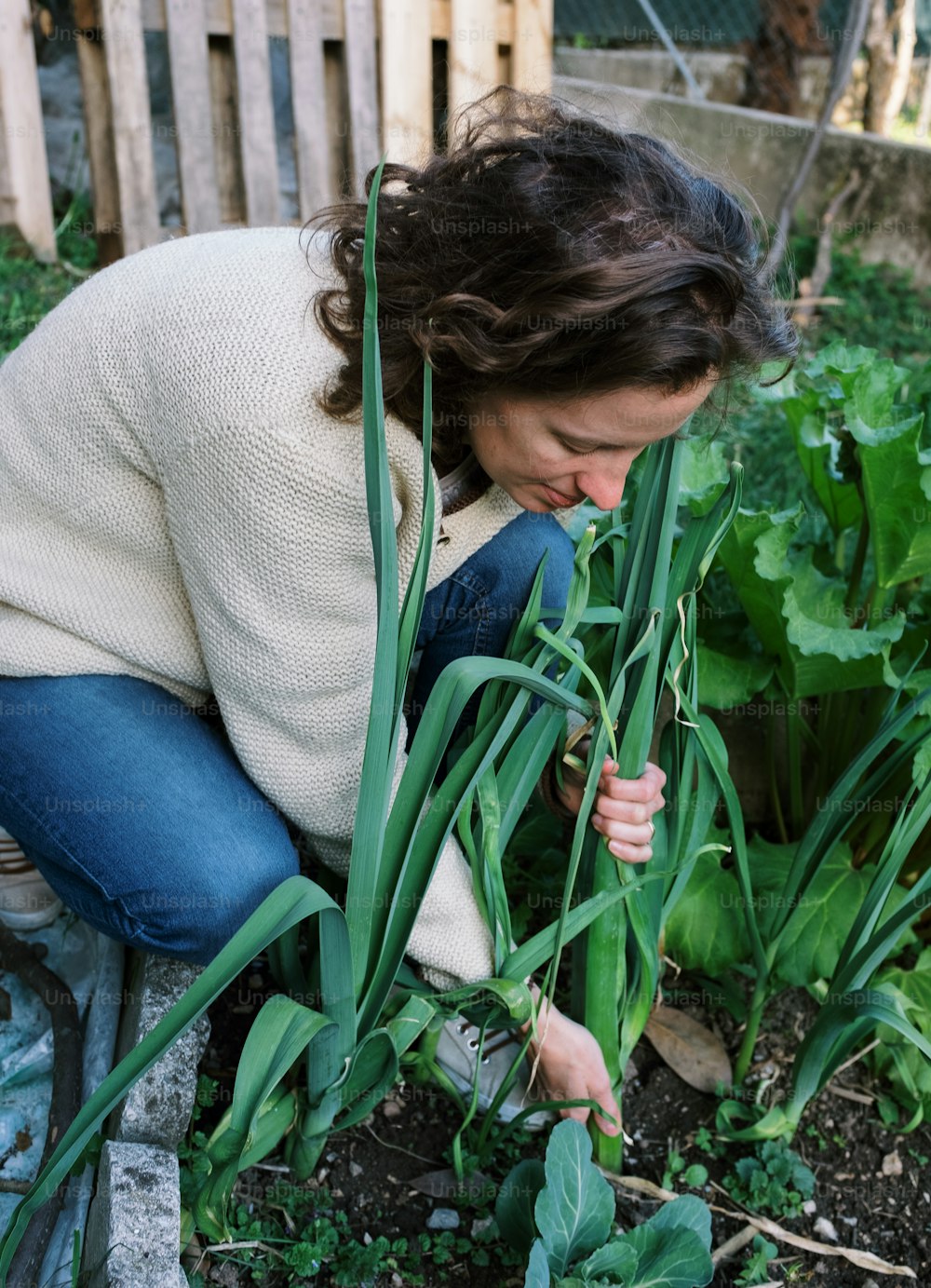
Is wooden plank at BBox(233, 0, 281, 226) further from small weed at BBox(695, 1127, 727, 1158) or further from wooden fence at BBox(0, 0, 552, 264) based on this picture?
small weed at BBox(695, 1127, 727, 1158)

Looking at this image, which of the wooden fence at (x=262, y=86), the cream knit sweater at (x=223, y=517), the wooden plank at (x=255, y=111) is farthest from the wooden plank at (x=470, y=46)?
the cream knit sweater at (x=223, y=517)

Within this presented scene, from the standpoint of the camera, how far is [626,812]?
1204 millimetres

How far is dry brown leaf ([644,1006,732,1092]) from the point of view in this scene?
59.5 inches

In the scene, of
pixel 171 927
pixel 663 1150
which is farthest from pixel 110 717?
pixel 663 1150

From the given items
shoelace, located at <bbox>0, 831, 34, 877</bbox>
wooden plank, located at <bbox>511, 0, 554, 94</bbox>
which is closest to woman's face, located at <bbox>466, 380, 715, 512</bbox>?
shoelace, located at <bbox>0, 831, 34, 877</bbox>

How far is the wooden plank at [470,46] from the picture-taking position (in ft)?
10.8

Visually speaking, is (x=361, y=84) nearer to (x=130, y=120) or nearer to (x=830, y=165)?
(x=130, y=120)

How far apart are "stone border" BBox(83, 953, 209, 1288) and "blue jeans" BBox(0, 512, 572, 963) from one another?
0.07 metres

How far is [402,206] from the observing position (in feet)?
3.66

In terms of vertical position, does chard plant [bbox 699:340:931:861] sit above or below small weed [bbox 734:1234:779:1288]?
above

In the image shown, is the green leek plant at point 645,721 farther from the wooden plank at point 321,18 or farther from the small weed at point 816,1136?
the wooden plank at point 321,18

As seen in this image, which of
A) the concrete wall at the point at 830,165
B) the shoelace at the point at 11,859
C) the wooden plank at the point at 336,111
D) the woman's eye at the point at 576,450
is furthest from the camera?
the concrete wall at the point at 830,165

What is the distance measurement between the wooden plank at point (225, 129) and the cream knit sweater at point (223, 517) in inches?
83.1

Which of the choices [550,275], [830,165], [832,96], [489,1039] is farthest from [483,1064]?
[830,165]
